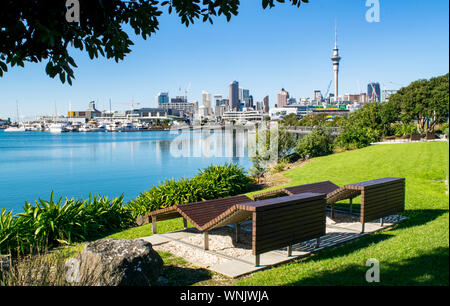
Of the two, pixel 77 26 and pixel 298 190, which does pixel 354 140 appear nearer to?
pixel 298 190

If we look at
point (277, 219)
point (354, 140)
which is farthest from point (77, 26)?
point (354, 140)

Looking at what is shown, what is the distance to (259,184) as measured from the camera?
15.1 meters

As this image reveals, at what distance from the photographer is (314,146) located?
25.2 meters

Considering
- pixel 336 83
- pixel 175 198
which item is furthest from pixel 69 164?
pixel 336 83

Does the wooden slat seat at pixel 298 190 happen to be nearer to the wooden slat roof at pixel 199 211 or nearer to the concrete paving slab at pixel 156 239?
the wooden slat roof at pixel 199 211

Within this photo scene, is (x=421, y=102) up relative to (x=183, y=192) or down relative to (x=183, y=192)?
up

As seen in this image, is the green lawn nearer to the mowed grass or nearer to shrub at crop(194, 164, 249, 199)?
the mowed grass

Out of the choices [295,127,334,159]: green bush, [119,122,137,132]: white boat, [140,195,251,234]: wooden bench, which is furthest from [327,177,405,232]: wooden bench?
[119,122,137,132]: white boat

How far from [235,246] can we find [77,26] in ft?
14.1

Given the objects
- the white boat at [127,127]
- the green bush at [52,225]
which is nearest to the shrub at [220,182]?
the green bush at [52,225]

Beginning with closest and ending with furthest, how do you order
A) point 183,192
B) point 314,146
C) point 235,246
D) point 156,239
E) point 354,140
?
point 235,246, point 156,239, point 183,192, point 314,146, point 354,140

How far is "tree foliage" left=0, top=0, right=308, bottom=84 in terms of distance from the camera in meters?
3.19

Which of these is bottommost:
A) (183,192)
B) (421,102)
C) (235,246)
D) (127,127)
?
(127,127)
